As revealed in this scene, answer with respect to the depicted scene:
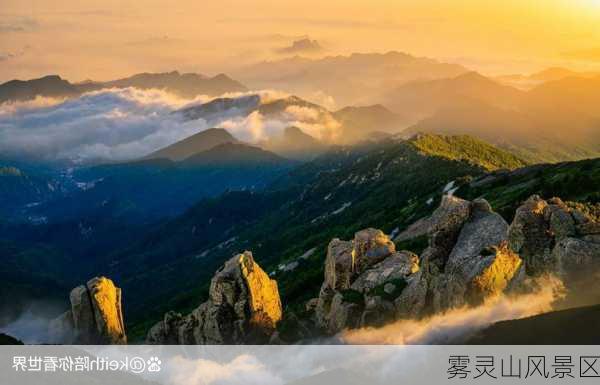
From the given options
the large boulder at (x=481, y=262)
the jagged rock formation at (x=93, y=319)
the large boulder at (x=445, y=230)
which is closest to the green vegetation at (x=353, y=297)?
the large boulder at (x=445, y=230)

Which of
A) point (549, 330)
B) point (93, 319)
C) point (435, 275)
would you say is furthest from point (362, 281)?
point (93, 319)

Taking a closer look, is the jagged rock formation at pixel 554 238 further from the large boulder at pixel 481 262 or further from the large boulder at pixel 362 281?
the large boulder at pixel 362 281

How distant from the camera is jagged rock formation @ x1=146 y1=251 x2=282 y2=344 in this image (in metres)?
99.0

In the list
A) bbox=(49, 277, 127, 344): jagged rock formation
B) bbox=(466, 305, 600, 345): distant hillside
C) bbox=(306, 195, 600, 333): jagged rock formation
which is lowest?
bbox=(49, 277, 127, 344): jagged rock formation

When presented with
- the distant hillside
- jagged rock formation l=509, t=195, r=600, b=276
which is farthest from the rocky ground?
the distant hillside

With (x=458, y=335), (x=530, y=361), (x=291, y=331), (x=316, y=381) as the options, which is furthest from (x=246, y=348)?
(x=530, y=361)

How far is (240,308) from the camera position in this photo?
326ft

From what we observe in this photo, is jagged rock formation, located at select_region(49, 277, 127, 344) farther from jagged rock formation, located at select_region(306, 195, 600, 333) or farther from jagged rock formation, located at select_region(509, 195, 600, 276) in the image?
jagged rock formation, located at select_region(509, 195, 600, 276)

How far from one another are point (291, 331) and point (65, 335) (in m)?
43.6

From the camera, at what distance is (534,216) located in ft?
283

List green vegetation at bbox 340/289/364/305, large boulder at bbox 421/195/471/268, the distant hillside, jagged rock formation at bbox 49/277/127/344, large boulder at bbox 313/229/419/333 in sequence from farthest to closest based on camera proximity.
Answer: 1. jagged rock formation at bbox 49/277/127/344
2. green vegetation at bbox 340/289/364/305
3. large boulder at bbox 421/195/471/268
4. large boulder at bbox 313/229/419/333
5. the distant hillside

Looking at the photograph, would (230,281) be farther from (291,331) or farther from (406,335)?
(406,335)

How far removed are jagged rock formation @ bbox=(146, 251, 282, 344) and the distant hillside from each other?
109 ft

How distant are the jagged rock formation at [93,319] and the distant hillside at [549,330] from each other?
6250cm
